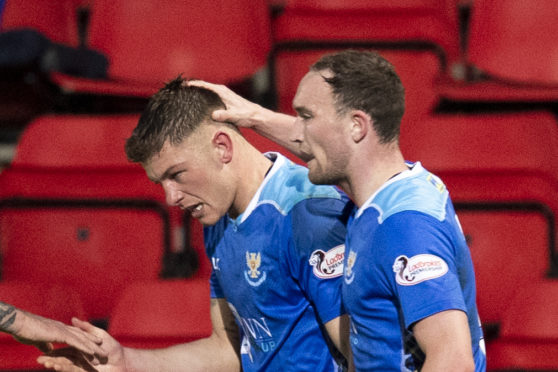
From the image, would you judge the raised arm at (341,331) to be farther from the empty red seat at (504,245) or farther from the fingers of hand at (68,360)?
the empty red seat at (504,245)

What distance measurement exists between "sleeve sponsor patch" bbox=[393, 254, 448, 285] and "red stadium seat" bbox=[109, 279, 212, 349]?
1271 mm

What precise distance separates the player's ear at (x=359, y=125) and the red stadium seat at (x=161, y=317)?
1.17 m

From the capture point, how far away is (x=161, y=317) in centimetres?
269

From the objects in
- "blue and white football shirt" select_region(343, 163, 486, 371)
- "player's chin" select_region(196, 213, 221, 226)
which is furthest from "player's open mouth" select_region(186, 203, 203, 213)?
"blue and white football shirt" select_region(343, 163, 486, 371)

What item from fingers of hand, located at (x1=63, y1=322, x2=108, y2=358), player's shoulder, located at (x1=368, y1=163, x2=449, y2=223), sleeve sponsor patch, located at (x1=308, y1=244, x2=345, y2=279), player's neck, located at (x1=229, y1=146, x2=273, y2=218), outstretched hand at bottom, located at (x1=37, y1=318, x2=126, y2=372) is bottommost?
outstretched hand at bottom, located at (x1=37, y1=318, x2=126, y2=372)

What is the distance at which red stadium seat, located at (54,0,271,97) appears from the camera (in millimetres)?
3441

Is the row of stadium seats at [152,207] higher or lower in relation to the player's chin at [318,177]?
lower

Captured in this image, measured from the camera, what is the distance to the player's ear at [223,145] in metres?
1.93

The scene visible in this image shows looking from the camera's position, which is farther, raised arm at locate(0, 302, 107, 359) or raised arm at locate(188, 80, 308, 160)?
raised arm at locate(188, 80, 308, 160)

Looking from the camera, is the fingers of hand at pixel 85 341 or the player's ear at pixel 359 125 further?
the fingers of hand at pixel 85 341

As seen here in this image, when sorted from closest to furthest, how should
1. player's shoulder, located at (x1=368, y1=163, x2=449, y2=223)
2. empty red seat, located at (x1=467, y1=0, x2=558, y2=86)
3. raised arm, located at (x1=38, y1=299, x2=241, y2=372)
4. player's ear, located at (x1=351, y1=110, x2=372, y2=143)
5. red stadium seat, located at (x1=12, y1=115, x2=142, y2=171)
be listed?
1. player's shoulder, located at (x1=368, y1=163, x2=449, y2=223)
2. player's ear, located at (x1=351, y1=110, x2=372, y2=143)
3. raised arm, located at (x1=38, y1=299, x2=241, y2=372)
4. red stadium seat, located at (x1=12, y1=115, x2=142, y2=171)
5. empty red seat, located at (x1=467, y1=0, x2=558, y2=86)

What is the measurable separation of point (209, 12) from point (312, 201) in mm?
1832

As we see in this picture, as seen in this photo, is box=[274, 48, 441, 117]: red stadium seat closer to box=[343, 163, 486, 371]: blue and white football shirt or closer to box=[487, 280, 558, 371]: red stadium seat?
box=[487, 280, 558, 371]: red stadium seat

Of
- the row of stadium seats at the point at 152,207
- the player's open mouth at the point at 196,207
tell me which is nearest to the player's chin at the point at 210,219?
the player's open mouth at the point at 196,207
